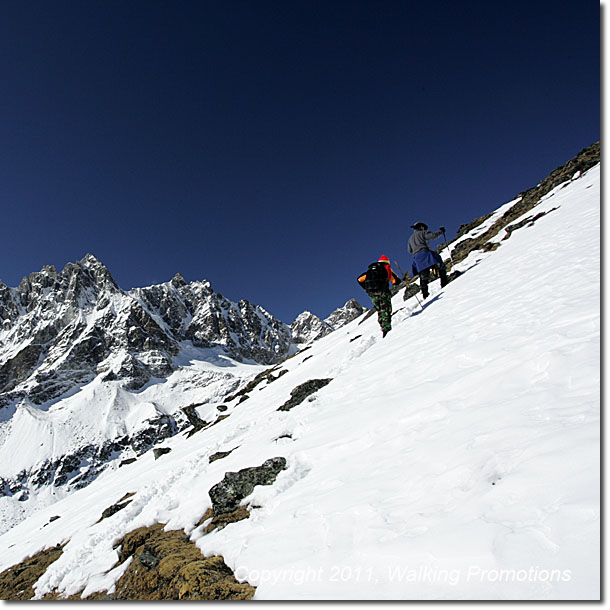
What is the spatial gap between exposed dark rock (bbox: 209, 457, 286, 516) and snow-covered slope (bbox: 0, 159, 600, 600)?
21 centimetres

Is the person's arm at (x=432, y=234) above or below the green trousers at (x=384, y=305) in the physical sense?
above

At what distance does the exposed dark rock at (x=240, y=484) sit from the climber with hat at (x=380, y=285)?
303 inches

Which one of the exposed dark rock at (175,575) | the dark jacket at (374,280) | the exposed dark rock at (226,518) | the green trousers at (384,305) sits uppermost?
the dark jacket at (374,280)

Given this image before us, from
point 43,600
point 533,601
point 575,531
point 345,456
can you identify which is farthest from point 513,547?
point 43,600

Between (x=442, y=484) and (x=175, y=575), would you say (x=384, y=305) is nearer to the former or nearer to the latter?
(x=442, y=484)

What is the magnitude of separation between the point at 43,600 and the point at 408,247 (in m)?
13.9

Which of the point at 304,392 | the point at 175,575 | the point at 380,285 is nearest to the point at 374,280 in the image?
the point at 380,285

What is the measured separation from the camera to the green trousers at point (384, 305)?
11.7 m

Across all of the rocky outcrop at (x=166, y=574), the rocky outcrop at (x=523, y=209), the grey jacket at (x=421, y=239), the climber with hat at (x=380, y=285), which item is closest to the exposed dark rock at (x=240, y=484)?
the rocky outcrop at (x=166, y=574)

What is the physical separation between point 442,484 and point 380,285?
925cm

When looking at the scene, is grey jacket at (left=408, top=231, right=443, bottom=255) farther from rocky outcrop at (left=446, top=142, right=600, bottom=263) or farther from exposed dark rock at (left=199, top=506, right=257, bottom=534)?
exposed dark rock at (left=199, top=506, right=257, bottom=534)

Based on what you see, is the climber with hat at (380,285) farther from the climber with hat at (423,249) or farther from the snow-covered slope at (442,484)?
the snow-covered slope at (442,484)

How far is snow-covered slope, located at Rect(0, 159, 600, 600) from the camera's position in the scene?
6.41 feet

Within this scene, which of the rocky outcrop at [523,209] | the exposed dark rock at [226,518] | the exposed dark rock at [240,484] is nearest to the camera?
the exposed dark rock at [226,518]
